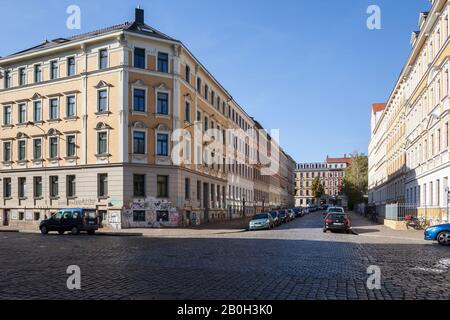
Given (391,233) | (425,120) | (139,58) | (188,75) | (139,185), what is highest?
(139,58)

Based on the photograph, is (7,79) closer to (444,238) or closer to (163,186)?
(163,186)

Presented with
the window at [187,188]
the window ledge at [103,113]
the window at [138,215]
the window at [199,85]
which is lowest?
the window at [138,215]

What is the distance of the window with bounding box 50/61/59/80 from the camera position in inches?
1617

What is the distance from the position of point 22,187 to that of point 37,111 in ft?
23.0

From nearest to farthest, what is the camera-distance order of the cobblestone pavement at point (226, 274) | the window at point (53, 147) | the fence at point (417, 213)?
the cobblestone pavement at point (226, 274)
the fence at point (417, 213)
the window at point (53, 147)

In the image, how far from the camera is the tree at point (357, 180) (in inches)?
3511

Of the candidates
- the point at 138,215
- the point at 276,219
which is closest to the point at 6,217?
the point at 138,215

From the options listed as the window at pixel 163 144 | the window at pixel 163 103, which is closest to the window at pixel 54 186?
the window at pixel 163 144

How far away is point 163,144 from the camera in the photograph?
39.0 metres

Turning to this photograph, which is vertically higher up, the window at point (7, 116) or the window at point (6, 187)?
the window at point (7, 116)

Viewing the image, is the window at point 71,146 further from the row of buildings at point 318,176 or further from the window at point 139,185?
the row of buildings at point 318,176

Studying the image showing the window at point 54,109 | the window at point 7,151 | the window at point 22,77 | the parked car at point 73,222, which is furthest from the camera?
the window at point 7,151

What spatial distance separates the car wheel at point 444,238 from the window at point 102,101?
26.9 m
